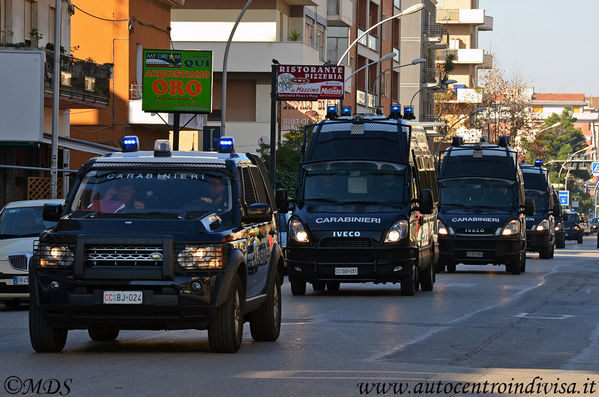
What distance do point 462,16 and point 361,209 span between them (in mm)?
122777

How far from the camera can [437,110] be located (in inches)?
4754

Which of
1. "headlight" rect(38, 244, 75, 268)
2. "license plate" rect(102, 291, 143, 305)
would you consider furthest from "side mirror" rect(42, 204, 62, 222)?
"license plate" rect(102, 291, 143, 305)

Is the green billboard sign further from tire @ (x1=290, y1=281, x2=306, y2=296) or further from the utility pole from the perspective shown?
tire @ (x1=290, y1=281, x2=306, y2=296)


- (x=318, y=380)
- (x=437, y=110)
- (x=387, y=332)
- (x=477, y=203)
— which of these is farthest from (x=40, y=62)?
(x=437, y=110)

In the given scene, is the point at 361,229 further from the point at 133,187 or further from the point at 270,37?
the point at 270,37

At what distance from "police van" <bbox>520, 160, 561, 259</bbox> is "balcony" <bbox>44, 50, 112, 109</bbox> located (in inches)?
557

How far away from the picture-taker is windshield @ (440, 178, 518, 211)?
114 ft

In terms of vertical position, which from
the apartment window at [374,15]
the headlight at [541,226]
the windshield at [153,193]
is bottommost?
the headlight at [541,226]

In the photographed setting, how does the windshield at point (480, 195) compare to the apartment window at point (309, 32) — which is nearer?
the windshield at point (480, 195)

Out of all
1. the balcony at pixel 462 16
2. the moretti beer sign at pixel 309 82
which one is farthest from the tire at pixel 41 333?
the balcony at pixel 462 16

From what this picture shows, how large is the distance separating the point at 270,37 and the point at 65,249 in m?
54.6

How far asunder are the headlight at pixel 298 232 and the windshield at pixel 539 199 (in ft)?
77.0

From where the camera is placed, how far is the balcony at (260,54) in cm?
6625

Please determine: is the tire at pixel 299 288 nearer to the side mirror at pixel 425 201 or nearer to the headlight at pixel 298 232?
the headlight at pixel 298 232
